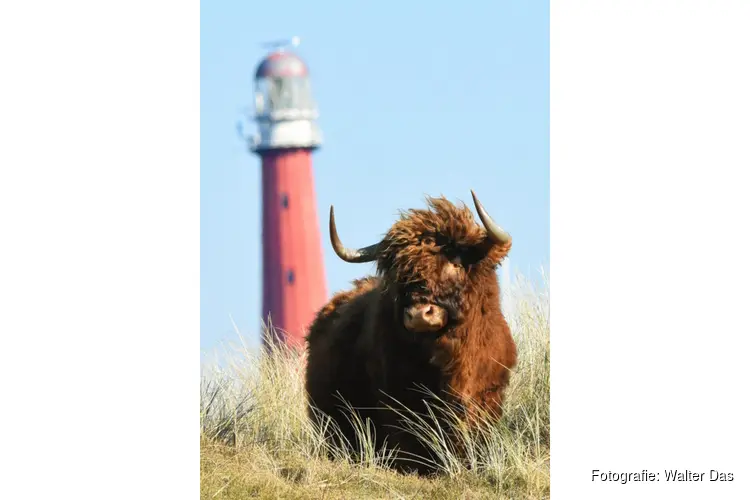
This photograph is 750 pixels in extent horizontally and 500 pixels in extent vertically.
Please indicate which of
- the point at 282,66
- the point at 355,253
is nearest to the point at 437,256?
the point at 355,253

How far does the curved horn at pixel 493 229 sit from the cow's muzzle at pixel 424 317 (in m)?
0.44

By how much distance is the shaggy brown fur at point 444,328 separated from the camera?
5652mm

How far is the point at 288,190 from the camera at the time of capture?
22984 mm

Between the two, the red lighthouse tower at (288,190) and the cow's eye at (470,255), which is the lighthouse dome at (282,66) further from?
the cow's eye at (470,255)

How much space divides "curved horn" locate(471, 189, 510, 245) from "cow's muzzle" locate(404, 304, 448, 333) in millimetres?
440

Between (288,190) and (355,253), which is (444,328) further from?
(288,190)

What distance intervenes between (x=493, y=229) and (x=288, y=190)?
690 inches

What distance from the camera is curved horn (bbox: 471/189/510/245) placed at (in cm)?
554
